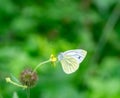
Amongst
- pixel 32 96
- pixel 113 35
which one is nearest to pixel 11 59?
pixel 32 96

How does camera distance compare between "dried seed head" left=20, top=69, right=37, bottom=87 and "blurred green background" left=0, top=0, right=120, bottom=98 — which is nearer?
"dried seed head" left=20, top=69, right=37, bottom=87

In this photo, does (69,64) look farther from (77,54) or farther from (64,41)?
(64,41)

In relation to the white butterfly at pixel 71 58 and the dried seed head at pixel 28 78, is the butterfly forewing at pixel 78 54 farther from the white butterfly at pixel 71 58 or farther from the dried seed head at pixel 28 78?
the dried seed head at pixel 28 78

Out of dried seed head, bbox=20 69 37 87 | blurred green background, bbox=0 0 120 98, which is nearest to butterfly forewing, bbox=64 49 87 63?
dried seed head, bbox=20 69 37 87

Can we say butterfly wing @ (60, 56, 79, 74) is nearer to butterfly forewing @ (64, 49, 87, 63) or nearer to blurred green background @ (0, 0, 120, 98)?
butterfly forewing @ (64, 49, 87, 63)

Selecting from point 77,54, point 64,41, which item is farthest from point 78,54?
point 64,41

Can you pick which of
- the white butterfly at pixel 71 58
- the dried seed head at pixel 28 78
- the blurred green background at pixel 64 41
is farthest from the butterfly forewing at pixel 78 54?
the blurred green background at pixel 64 41

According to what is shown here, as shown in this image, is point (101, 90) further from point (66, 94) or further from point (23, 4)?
point (23, 4)
